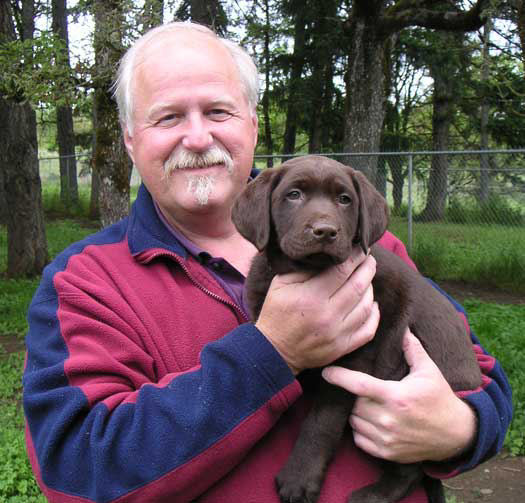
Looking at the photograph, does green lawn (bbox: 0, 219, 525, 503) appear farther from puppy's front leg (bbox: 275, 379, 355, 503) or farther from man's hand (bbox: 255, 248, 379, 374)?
man's hand (bbox: 255, 248, 379, 374)

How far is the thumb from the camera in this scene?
1999 millimetres

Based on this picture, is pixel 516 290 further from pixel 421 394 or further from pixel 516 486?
pixel 421 394

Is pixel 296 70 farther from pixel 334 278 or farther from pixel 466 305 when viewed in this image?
pixel 334 278

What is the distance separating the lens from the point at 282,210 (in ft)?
7.02

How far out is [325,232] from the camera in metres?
1.89

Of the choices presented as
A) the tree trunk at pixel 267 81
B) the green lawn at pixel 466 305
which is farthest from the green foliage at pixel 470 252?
the tree trunk at pixel 267 81

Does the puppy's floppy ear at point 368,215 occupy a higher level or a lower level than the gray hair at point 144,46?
lower

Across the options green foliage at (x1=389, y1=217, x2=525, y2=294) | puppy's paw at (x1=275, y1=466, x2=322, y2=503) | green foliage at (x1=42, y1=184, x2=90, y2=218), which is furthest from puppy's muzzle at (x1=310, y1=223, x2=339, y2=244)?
green foliage at (x1=42, y1=184, x2=90, y2=218)

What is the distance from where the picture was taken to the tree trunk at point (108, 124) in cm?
573

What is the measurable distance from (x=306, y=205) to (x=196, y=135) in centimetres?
54

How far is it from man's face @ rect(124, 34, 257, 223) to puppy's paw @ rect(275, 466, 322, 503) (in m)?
1.04

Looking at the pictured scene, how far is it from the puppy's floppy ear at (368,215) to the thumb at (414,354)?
344mm

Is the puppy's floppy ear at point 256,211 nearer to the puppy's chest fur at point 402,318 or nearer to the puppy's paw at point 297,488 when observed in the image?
the puppy's chest fur at point 402,318

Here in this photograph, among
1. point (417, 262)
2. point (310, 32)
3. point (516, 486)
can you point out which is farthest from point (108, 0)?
point (310, 32)
